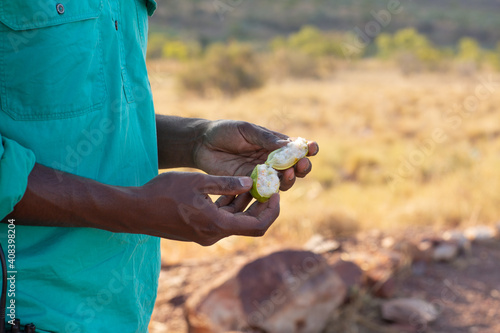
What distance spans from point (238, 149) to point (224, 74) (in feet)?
52.5

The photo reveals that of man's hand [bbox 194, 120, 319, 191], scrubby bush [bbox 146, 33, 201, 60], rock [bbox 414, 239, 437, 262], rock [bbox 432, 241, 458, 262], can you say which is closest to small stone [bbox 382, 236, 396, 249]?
rock [bbox 414, 239, 437, 262]

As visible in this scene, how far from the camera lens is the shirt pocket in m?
1.05

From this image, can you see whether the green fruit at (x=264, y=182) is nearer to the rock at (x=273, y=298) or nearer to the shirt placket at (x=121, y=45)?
the shirt placket at (x=121, y=45)

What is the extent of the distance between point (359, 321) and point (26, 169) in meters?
2.88

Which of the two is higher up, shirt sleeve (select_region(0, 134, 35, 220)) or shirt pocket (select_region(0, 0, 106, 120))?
shirt pocket (select_region(0, 0, 106, 120))

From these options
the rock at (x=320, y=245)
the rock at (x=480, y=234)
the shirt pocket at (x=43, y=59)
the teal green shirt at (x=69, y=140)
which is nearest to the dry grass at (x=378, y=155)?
the rock at (x=320, y=245)

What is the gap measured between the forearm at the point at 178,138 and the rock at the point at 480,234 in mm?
3699

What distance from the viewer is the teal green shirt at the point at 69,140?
3.45 ft

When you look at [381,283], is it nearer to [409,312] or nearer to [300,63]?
[409,312]

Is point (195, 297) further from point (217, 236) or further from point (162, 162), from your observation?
point (217, 236)

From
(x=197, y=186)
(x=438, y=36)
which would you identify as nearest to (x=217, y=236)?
Answer: (x=197, y=186)

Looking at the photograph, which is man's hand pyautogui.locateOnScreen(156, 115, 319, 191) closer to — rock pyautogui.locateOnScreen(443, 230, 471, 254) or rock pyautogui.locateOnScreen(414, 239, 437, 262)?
rock pyautogui.locateOnScreen(414, 239, 437, 262)

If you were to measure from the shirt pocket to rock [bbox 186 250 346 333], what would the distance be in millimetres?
2179

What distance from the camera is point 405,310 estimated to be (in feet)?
11.3
